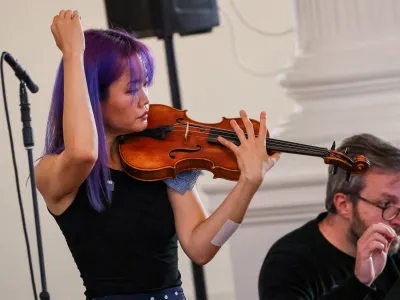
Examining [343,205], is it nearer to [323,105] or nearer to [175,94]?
[323,105]

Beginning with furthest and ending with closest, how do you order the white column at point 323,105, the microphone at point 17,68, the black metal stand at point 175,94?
the black metal stand at point 175,94 → the white column at point 323,105 → the microphone at point 17,68

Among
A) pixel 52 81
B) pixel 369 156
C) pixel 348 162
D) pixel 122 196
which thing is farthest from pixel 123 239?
pixel 52 81

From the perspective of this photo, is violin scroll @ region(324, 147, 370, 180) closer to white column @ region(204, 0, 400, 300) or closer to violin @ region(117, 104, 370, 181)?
violin @ region(117, 104, 370, 181)

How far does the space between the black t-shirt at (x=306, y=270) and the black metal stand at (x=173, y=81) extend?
19.9 inches

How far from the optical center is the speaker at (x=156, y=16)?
→ 7.16ft

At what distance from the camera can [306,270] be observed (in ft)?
5.51

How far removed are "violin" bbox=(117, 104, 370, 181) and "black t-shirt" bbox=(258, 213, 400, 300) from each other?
25 centimetres

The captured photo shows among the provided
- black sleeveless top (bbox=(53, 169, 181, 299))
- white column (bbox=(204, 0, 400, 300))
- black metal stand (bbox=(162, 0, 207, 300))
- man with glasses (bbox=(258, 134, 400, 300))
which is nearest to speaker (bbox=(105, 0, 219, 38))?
black metal stand (bbox=(162, 0, 207, 300))

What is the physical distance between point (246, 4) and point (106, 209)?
2.16m

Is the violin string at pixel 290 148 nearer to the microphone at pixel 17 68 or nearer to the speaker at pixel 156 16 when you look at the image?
the microphone at pixel 17 68

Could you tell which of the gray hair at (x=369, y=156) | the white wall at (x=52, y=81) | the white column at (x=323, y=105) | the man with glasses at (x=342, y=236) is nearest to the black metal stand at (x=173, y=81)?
the white column at (x=323, y=105)

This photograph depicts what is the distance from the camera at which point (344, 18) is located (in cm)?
Result: 214

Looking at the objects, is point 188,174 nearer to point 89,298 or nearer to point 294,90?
point 89,298

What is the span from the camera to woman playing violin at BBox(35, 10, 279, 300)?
1.43m
